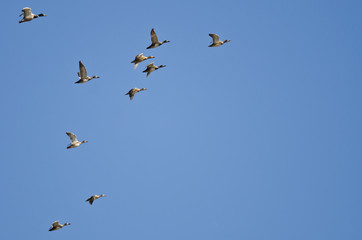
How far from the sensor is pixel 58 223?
61.3m

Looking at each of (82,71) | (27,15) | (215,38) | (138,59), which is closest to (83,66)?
(82,71)

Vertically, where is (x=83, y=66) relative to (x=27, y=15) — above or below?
below

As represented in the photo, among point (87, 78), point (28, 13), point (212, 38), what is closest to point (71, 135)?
point (87, 78)

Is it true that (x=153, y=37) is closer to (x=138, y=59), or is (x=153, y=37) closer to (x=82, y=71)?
(x=138, y=59)

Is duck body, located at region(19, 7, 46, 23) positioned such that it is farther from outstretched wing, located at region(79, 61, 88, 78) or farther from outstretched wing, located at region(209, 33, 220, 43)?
outstretched wing, located at region(209, 33, 220, 43)

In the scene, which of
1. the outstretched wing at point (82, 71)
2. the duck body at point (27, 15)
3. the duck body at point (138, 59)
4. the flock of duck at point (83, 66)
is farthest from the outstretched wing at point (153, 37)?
the duck body at point (27, 15)

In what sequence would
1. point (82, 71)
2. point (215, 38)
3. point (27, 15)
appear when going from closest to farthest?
point (27, 15) < point (82, 71) < point (215, 38)

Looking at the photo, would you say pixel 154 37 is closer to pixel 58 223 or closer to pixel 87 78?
pixel 87 78

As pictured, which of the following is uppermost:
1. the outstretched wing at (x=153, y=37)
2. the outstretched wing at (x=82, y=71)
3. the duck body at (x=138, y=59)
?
the outstretched wing at (x=153, y=37)

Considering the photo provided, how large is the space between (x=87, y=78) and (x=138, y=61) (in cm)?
458

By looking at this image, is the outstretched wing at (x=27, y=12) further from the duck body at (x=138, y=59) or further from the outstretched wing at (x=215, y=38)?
the outstretched wing at (x=215, y=38)

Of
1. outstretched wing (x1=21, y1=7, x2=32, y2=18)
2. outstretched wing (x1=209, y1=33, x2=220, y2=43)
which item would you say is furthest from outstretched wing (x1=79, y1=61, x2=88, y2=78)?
outstretched wing (x1=209, y1=33, x2=220, y2=43)

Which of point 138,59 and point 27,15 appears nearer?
point 27,15

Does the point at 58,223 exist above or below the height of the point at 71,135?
below
